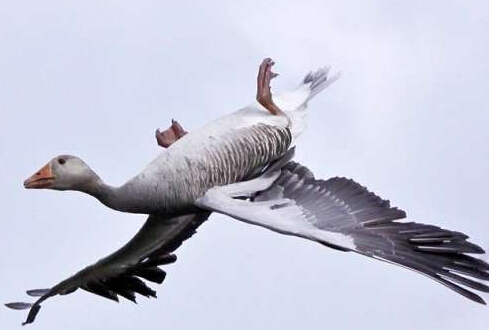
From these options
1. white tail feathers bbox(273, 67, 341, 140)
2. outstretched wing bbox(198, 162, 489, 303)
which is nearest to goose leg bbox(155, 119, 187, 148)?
white tail feathers bbox(273, 67, 341, 140)

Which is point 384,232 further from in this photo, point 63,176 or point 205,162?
point 63,176

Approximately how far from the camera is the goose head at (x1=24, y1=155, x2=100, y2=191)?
15.7 meters

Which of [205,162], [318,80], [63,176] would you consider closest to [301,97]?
[318,80]

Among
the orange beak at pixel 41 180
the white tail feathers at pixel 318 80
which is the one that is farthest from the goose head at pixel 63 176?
the white tail feathers at pixel 318 80

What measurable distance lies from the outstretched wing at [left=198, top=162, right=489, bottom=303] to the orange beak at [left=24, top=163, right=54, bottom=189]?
1.26m

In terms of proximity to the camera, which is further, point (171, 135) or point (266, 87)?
point (171, 135)

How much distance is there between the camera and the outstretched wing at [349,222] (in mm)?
14922

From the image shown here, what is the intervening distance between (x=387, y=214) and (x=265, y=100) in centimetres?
193

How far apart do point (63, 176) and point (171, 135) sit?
232cm

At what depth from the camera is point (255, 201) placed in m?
15.7

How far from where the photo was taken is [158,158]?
15.9 metres

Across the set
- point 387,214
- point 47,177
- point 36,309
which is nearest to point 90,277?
point 36,309

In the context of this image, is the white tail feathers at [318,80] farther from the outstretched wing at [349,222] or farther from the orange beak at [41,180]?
the orange beak at [41,180]

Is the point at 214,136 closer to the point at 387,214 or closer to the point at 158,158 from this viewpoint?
the point at 158,158
